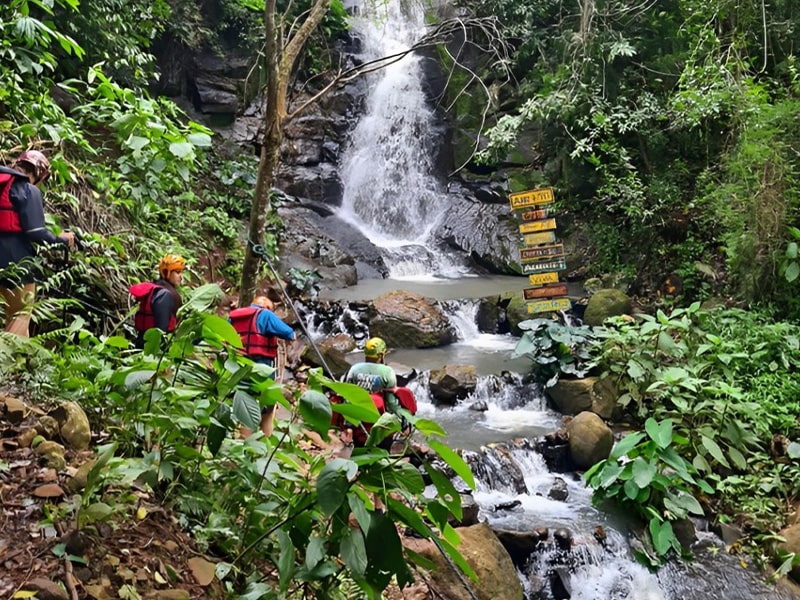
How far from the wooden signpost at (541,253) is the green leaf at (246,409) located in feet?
20.3

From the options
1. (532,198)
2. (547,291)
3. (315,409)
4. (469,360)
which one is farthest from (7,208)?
(469,360)

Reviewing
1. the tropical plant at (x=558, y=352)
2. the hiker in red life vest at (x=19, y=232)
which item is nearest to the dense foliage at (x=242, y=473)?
the hiker in red life vest at (x=19, y=232)

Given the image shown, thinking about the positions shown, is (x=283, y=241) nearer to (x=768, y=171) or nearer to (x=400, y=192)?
(x=400, y=192)

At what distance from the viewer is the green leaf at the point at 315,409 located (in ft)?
5.91

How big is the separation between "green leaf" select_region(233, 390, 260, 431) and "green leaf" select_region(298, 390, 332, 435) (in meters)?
0.25

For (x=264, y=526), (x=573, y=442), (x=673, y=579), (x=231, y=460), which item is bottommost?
(x=673, y=579)

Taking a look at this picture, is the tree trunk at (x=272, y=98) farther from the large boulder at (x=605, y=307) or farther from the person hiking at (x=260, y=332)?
the large boulder at (x=605, y=307)

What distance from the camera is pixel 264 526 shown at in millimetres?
2471

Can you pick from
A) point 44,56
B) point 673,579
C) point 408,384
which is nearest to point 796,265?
point 673,579

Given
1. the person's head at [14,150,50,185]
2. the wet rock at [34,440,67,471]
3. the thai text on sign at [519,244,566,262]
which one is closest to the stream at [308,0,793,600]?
the thai text on sign at [519,244,566,262]

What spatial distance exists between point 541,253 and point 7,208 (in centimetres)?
609

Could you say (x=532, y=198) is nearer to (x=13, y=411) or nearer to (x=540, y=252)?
(x=540, y=252)

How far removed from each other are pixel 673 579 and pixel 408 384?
156 inches

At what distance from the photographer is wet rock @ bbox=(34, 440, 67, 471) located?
2.48 m
